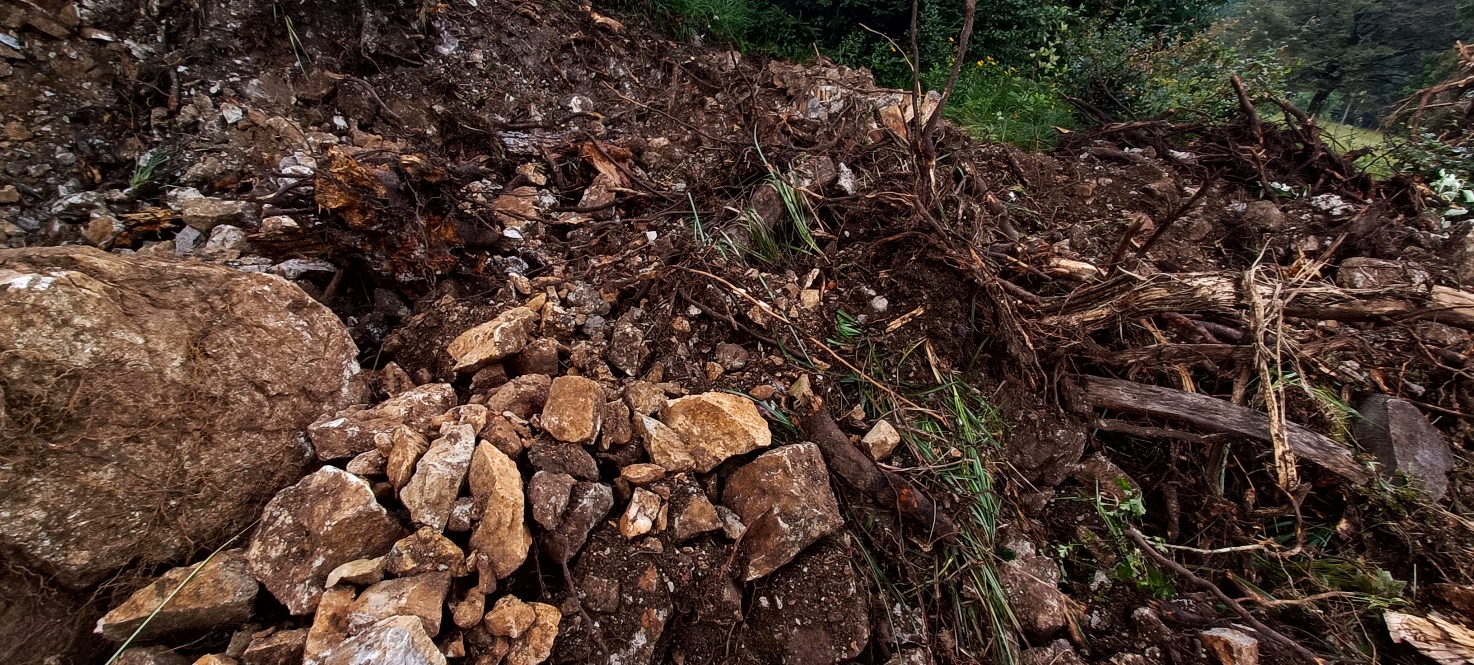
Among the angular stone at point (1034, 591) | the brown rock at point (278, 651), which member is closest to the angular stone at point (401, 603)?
the brown rock at point (278, 651)

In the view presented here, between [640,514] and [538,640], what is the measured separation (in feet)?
1.15

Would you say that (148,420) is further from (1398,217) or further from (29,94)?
(1398,217)

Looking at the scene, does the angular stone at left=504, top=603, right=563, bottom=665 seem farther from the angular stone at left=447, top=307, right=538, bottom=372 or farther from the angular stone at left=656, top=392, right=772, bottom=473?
the angular stone at left=447, top=307, right=538, bottom=372

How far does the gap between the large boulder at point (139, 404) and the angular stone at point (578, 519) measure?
0.73 m

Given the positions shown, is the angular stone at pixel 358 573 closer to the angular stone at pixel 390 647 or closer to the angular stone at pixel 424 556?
the angular stone at pixel 424 556

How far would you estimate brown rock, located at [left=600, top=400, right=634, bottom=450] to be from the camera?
161cm

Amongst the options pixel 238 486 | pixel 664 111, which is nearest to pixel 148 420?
pixel 238 486

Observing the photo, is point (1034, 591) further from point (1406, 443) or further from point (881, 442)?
point (1406, 443)

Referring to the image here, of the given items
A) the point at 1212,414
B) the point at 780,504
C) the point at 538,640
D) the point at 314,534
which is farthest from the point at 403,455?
the point at 1212,414

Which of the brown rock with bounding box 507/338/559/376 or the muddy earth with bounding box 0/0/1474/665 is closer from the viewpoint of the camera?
the muddy earth with bounding box 0/0/1474/665

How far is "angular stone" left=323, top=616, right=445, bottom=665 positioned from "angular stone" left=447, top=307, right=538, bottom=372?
80 cm

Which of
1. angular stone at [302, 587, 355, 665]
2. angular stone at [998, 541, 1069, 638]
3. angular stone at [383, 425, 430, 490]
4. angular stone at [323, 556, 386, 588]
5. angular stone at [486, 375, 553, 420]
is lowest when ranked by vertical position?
angular stone at [998, 541, 1069, 638]

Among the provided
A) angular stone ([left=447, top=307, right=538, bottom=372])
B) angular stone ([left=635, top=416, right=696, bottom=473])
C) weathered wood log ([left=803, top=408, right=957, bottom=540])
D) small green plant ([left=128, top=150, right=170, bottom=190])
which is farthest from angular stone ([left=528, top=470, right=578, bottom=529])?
small green plant ([left=128, top=150, right=170, bottom=190])

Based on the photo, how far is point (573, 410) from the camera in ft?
5.16
